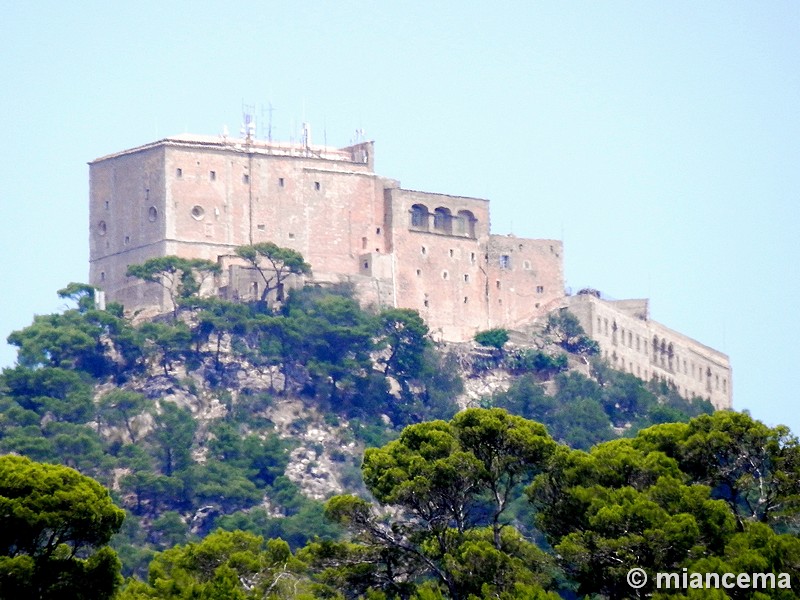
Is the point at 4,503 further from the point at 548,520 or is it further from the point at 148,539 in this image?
the point at 148,539

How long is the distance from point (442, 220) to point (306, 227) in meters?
6.74

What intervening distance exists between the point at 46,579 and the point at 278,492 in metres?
42.6

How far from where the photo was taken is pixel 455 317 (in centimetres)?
9825

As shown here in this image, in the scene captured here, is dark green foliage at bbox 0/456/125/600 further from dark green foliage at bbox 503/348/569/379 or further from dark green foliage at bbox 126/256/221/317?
dark green foliage at bbox 503/348/569/379

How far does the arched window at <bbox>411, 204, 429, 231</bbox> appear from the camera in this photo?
322 feet

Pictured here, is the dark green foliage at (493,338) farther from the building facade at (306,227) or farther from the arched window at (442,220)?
the arched window at (442,220)

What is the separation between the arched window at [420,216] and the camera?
98.2 m

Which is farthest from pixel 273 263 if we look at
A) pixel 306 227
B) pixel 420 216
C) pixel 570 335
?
pixel 570 335

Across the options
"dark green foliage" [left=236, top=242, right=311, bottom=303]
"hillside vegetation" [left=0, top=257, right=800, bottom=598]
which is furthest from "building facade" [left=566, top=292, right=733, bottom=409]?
"dark green foliage" [left=236, top=242, right=311, bottom=303]

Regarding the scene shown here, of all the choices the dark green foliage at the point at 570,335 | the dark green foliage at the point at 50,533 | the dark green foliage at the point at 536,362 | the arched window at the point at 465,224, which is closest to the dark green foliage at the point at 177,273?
the arched window at the point at 465,224

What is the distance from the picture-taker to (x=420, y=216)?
98.6 m

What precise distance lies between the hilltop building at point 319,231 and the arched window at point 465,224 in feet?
0.13

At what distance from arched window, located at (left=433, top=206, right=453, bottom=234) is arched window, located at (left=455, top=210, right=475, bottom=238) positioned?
0.95 feet

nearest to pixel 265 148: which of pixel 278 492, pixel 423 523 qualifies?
pixel 278 492
